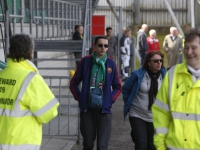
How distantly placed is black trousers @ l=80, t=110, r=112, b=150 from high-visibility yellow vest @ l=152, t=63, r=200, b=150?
8.91 ft

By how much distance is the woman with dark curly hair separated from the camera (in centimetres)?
753

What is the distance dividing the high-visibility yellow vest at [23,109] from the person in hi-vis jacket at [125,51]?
1568 cm

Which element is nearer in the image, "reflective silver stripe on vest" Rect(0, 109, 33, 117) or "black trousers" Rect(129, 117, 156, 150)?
"reflective silver stripe on vest" Rect(0, 109, 33, 117)

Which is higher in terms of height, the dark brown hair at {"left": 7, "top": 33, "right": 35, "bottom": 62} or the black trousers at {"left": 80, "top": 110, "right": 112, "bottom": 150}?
the dark brown hair at {"left": 7, "top": 33, "right": 35, "bottom": 62}

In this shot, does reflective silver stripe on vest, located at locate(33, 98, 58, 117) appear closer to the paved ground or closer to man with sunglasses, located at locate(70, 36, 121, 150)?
man with sunglasses, located at locate(70, 36, 121, 150)

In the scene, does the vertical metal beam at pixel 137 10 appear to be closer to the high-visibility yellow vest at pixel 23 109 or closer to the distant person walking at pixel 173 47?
the distant person walking at pixel 173 47

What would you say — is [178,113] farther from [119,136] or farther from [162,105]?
[119,136]

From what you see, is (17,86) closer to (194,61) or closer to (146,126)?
(194,61)

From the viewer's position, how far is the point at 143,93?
7.59 meters

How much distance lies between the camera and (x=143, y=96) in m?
7.60

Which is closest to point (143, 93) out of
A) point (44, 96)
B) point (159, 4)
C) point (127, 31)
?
point (44, 96)

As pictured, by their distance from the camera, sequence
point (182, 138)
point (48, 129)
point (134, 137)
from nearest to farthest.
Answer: point (182, 138) → point (134, 137) → point (48, 129)

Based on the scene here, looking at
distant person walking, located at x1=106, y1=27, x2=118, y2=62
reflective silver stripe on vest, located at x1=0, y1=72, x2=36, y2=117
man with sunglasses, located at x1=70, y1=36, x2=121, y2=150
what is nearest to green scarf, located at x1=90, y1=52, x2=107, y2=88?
man with sunglasses, located at x1=70, y1=36, x2=121, y2=150

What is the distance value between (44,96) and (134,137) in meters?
2.64
